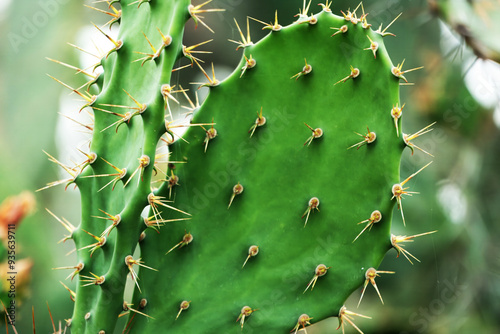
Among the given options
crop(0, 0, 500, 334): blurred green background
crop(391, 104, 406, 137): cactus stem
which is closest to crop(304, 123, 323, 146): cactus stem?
crop(391, 104, 406, 137): cactus stem

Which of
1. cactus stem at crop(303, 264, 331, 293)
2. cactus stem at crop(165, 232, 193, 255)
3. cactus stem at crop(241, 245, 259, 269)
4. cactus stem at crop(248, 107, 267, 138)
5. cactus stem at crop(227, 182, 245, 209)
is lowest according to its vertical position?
cactus stem at crop(303, 264, 331, 293)

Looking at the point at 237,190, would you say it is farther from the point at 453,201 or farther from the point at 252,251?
the point at 453,201

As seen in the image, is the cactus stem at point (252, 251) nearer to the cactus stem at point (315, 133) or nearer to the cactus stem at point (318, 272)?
the cactus stem at point (318, 272)

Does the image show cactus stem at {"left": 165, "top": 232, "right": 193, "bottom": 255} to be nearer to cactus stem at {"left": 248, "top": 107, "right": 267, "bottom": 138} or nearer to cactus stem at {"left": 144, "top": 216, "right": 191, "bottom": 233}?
cactus stem at {"left": 144, "top": 216, "right": 191, "bottom": 233}

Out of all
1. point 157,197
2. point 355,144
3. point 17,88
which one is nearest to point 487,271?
point 355,144

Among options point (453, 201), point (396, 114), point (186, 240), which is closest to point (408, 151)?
point (453, 201)

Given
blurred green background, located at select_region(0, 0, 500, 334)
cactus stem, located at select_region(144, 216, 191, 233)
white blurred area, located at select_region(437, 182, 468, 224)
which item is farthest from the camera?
white blurred area, located at select_region(437, 182, 468, 224)

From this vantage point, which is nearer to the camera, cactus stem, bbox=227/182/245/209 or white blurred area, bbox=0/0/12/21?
cactus stem, bbox=227/182/245/209
